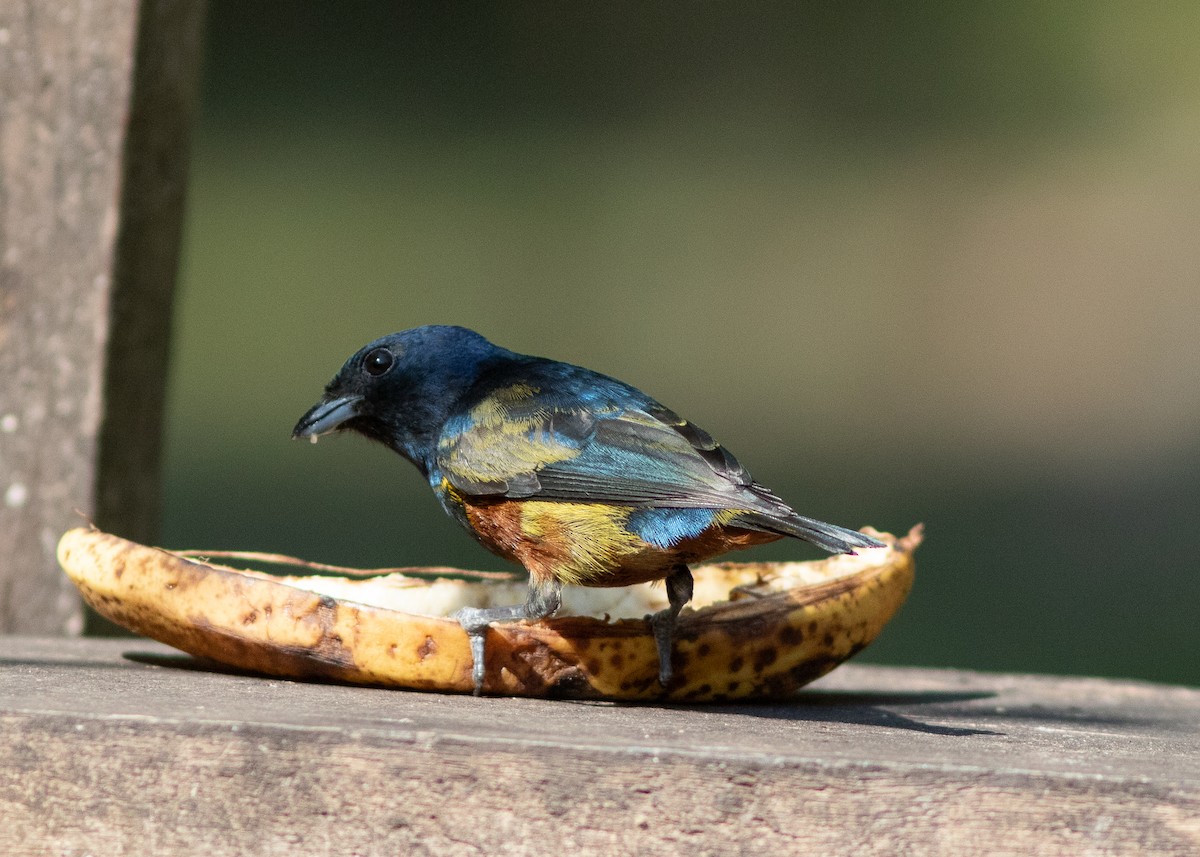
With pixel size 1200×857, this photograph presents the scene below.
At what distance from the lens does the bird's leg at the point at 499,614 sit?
84.1 inches

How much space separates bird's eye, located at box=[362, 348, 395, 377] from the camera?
290 centimetres

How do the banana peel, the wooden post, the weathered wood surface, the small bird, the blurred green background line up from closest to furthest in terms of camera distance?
the weathered wood surface → the banana peel → the small bird → the wooden post → the blurred green background

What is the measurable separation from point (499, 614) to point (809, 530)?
552 millimetres

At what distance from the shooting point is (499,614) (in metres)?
2.39

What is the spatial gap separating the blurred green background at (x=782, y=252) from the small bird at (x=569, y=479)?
6335 millimetres

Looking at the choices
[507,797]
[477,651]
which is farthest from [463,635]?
[507,797]

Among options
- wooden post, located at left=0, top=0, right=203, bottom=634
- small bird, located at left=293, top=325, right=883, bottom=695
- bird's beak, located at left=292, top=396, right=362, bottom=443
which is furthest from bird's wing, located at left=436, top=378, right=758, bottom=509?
wooden post, located at left=0, top=0, right=203, bottom=634

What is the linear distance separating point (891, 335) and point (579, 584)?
478 inches

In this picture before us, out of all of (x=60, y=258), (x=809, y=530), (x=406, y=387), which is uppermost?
(x=60, y=258)

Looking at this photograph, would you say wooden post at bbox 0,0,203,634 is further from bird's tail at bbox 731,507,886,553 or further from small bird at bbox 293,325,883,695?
bird's tail at bbox 731,507,886,553

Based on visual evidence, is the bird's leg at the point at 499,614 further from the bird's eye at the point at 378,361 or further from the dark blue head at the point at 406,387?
the bird's eye at the point at 378,361

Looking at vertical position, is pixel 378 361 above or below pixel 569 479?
above

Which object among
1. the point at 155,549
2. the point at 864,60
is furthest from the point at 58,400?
the point at 864,60

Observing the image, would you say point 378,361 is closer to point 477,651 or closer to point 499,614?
point 499,614
